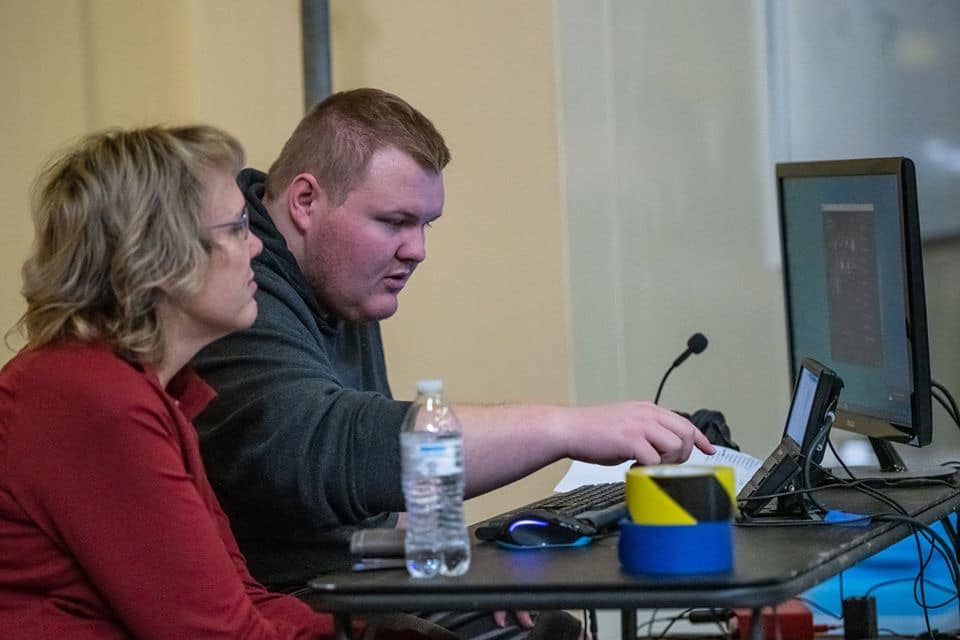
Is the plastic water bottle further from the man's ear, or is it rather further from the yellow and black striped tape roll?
the man's ear

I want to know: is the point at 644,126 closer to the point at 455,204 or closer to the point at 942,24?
the point at 455,204

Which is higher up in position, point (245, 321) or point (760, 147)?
point (760, 147)

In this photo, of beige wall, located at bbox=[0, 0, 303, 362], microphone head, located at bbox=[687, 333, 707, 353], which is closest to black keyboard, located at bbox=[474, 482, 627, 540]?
microphone head, located at bbox=[687, 333, 707, 353]

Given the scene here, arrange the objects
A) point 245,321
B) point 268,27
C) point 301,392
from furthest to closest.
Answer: point 268,27
point 301,392
point 245,321

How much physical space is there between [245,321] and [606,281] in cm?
196

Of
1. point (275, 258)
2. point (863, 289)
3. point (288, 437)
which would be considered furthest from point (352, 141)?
point (863, 289)

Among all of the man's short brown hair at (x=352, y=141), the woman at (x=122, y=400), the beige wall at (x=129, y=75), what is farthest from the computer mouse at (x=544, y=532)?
the beige wall at (x=129, y=75)

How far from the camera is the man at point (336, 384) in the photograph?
165 centimetres

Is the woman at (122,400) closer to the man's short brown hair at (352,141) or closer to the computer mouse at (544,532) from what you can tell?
the computer mouse at (544,532)

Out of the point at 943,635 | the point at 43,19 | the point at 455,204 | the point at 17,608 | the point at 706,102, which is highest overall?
the point at 43,19

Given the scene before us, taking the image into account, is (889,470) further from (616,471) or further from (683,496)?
(683,496)

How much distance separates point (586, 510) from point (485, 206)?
1776mm

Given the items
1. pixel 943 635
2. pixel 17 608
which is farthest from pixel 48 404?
pixel 943 635

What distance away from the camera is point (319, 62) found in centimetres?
344
